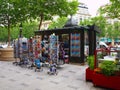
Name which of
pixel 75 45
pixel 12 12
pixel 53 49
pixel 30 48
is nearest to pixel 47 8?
pixel 12 12

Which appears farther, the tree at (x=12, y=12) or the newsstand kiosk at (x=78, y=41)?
the tree at (x=12, y=12)

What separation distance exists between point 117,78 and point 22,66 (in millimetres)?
6677

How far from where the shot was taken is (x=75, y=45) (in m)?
12.5

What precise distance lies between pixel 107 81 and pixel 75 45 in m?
6.11

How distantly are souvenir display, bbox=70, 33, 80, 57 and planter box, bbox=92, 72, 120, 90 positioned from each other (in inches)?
222

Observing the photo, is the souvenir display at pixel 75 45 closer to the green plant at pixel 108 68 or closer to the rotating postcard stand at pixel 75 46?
the rotating postcard stand at pixel 75 46

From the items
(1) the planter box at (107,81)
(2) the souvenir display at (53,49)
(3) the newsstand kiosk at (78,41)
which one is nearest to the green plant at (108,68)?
(1) the planter box at (107,81)

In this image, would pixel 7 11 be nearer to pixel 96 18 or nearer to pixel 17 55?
pixel 17 55

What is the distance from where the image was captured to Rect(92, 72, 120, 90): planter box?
627 centimetres

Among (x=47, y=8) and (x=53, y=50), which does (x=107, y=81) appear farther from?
(x=47, y=8)

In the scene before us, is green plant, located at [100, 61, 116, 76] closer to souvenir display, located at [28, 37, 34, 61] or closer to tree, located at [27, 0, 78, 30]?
souvenir display, located at [28, 37, 34, 61]

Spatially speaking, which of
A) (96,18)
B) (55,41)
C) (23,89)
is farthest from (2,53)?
(96,18)

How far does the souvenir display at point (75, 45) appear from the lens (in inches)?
485

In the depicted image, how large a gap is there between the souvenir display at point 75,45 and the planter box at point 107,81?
5.64m
